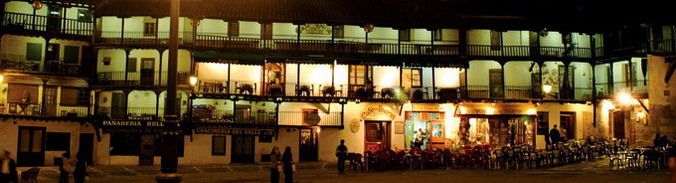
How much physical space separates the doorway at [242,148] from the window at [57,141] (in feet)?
31.1

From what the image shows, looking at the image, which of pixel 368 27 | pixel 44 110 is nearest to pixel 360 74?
pixel 368 27

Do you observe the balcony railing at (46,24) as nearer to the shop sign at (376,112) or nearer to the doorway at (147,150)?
the doorway at (147,150)

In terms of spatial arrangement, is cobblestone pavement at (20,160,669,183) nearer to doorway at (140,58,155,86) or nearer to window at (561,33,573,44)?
doorway at (140,58,155,86)

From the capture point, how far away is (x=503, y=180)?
71.3ft

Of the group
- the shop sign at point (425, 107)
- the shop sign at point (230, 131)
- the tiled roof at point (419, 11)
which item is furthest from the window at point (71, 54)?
the shop sign at point (425, 107)

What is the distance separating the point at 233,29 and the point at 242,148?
286 inches

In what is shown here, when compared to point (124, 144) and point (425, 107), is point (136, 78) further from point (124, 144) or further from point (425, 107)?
point (425, 107)

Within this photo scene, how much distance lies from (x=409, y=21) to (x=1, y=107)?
24021 millimetres

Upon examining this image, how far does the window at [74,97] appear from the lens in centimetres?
3794

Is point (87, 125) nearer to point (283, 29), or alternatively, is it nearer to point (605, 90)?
point (283, 29)

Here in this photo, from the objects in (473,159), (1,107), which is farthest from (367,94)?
(1,107)

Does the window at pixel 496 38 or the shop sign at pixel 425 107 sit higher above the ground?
the window at pixel 496 38

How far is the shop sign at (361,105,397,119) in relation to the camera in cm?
3962

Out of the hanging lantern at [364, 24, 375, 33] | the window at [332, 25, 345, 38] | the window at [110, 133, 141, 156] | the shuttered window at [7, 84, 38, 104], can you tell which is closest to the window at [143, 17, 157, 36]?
the window at [110, 133, 141, 156]
